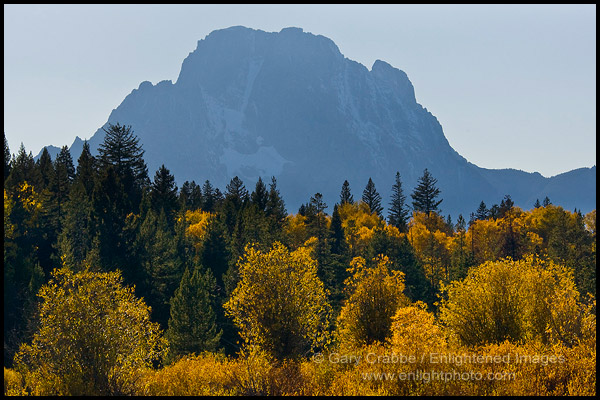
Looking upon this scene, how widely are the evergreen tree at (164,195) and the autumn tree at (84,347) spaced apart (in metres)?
62.8

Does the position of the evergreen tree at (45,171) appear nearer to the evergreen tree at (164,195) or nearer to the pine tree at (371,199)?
the evergreen tree at (164,195)

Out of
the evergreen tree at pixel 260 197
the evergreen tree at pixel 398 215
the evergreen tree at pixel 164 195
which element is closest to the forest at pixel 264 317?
the evergreen tree at pixel 164 195

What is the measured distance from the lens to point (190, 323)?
174 ft

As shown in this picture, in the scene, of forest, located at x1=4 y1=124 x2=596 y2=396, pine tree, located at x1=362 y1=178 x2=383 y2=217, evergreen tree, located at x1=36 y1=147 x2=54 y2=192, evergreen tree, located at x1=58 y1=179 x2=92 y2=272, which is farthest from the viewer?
pine tree, located at x1=362 y1=178 x2=383 y2=217

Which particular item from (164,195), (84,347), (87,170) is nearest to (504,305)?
(84,347)

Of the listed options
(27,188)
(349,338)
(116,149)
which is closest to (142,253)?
(27,188)

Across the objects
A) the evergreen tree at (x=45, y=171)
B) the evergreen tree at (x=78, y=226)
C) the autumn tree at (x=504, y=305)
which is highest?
the evergreen tree at (x=45, y=171)

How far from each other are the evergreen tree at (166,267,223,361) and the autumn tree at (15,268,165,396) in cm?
1936

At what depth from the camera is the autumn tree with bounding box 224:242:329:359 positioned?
40.2 meters

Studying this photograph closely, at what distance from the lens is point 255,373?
92.9 feet

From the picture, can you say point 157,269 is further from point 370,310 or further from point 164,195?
point 164,195

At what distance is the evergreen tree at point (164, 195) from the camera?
94750 millimetres

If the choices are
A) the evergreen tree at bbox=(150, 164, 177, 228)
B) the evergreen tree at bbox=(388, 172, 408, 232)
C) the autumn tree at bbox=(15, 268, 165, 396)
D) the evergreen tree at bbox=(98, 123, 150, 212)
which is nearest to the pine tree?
the evergreen tree at bbox=(388, 172, 408, 232)

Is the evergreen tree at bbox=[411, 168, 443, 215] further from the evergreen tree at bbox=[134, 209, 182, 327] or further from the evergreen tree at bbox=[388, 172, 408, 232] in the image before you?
the evergreen tree at bbox=[134, 209, 182, 327]
